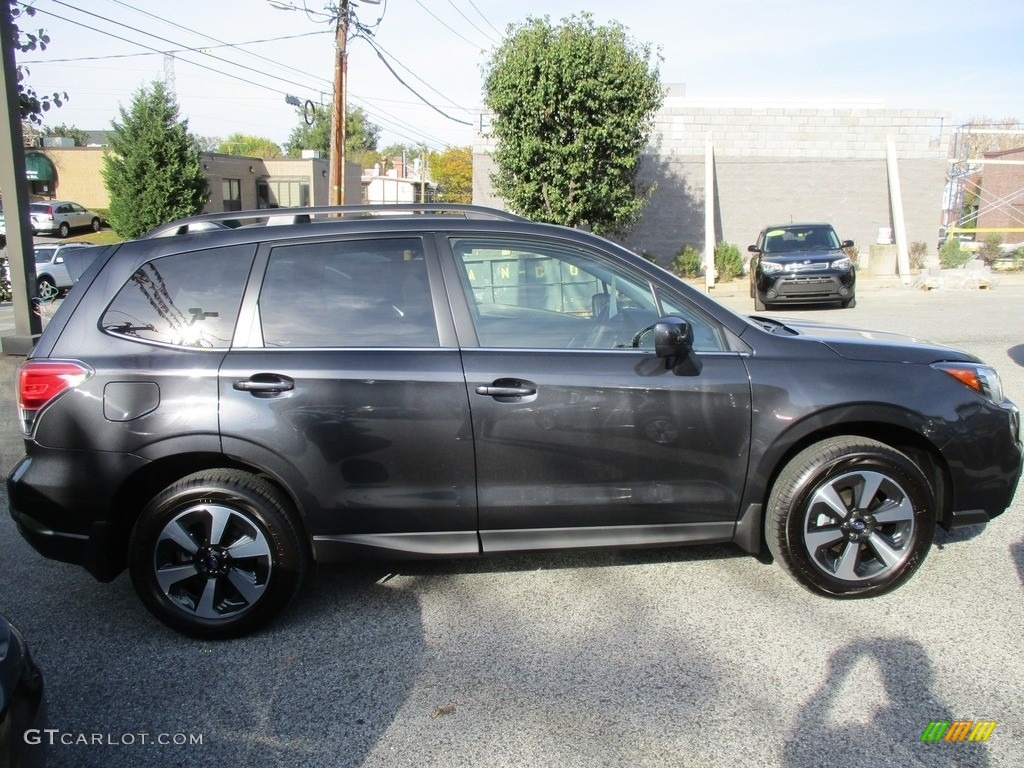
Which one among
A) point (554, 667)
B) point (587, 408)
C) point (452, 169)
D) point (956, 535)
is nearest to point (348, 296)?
point (587, 408)

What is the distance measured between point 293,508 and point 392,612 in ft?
2.26

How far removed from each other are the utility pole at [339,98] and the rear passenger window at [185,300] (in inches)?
800

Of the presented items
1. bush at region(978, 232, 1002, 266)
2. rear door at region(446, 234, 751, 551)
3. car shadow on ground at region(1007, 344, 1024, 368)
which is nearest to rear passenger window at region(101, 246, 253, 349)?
rear door at region(446, 234, 751, 551)

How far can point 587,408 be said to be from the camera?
12.2 feet

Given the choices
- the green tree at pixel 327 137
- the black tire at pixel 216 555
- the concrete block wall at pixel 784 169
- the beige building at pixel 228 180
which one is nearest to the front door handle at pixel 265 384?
the black tire at pixel 216 555

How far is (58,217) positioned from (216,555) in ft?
138

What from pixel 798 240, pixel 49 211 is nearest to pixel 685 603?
pixel 798 240

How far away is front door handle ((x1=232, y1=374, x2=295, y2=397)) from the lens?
3.66 meters

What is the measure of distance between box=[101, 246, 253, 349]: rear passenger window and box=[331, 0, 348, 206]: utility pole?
800 inches

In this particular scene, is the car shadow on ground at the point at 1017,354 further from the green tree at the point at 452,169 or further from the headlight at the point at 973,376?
the green tree at the point at 452,169

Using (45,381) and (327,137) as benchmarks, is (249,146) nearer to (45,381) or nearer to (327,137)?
(327,137)

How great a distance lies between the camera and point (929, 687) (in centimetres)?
323

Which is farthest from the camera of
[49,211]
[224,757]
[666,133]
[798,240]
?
[49,211]

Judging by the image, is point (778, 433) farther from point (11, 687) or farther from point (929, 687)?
point (11, 687)
